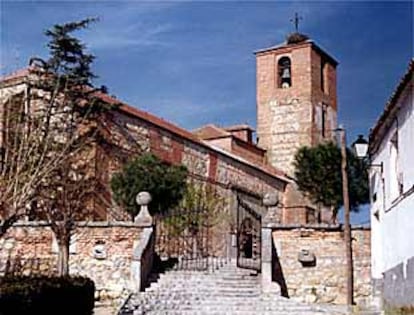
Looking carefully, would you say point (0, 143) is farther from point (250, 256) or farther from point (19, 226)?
point (250, 256)

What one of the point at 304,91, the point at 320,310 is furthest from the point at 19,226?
the point at 304,91

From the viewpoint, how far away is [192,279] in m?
18.3

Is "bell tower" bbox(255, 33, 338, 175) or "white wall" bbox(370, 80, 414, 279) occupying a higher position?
"bell tower" bbox(255, 33, 338, 175)

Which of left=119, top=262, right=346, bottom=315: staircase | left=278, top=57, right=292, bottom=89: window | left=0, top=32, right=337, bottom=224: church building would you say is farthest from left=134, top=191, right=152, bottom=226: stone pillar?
left=278, top=57, right=292, bottom=89: window

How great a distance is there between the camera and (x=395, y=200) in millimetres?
14547

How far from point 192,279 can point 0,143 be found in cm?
718

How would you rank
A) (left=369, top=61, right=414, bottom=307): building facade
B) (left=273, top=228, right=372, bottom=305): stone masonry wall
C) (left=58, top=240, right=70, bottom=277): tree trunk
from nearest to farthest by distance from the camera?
(left=369, top=61, right=414, bottom=307): building facade
(left=58, top=240, right=70, bottom=277): tree trunk
(left=273, top=228, right=372, bottom=305): stone masonry wall

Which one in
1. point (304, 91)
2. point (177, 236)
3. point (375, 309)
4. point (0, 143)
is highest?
point (304, 91)

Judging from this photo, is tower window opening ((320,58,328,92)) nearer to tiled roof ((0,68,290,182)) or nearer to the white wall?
tiled roof ((0,68,290,182))

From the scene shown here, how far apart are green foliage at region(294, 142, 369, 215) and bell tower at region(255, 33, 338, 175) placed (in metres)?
14.9

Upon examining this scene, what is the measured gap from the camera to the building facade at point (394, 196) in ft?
41.9

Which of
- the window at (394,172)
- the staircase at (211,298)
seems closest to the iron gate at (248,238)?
the staircase at (211,298)

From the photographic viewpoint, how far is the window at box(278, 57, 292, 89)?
4906 centimetres

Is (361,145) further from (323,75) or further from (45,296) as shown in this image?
(323,75)
